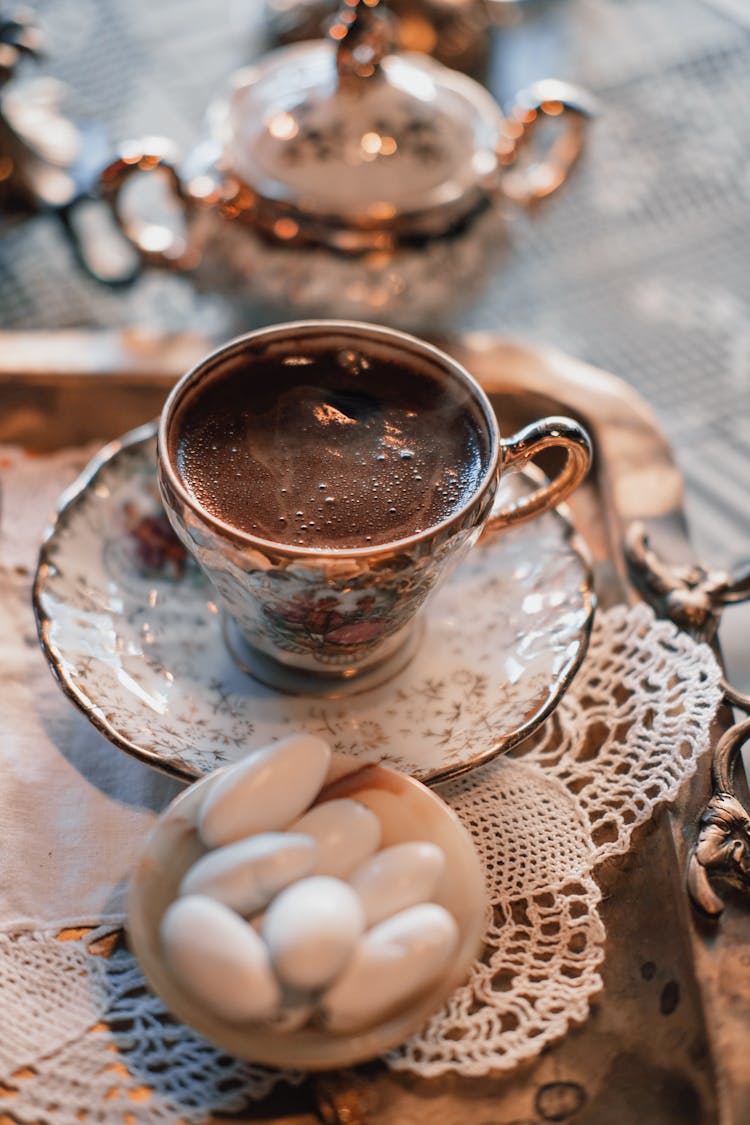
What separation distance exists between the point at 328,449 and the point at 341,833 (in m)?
0.25

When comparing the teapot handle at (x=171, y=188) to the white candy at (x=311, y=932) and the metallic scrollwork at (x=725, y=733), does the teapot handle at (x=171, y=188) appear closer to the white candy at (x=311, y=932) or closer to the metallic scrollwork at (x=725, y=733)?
the metallic scrollwork at (x=725, y=733)

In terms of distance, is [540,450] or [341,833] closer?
[341,833]

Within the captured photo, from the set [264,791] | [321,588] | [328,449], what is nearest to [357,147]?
[328,449]

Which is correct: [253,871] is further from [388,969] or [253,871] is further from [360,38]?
[360,38]

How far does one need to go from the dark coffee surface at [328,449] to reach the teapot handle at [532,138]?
0.36 meters

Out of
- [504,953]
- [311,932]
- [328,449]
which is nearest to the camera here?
[311,932]

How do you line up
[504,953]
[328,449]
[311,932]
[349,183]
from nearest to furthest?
1. [311,932]
2. [504,953]
3. [328,449]
4. [349,183]

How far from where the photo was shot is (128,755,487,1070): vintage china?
17.9 inches

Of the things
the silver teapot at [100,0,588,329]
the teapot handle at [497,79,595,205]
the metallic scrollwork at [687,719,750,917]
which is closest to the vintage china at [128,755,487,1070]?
the metallic scrollwork at [687,719,750,917]

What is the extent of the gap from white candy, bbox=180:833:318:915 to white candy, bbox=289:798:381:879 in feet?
0.03

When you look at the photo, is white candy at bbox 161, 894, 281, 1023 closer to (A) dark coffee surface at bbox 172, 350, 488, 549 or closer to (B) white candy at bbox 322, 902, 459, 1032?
(B) white candy at bbox 322, 902, 459, 1032

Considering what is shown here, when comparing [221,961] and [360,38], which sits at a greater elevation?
[360,38]

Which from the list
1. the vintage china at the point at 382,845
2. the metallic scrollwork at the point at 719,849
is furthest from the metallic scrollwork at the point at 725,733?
the vintage china at the point at 382,845

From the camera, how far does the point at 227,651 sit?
0.67 meters
